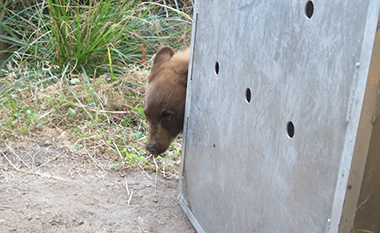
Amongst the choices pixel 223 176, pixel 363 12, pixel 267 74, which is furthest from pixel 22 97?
pixel 363 12

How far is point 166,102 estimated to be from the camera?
3.74 meters

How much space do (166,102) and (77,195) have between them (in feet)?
3.40

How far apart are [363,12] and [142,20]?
5.19m

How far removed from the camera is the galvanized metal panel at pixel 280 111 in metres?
1.77

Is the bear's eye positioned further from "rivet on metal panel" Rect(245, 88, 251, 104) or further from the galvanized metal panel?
"rivet on metal panel" Rect(245, 88, 251, 104)

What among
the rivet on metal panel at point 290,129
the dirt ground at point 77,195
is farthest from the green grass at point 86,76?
the rivet on metal panel at point 290,129

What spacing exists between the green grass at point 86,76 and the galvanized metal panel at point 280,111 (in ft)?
5.27

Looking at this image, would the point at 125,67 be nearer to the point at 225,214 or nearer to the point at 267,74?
the point at 225,214

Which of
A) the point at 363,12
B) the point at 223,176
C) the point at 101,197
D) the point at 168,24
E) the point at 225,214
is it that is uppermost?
the point at 363,12

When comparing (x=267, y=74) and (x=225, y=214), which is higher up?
(x=267, y=74)

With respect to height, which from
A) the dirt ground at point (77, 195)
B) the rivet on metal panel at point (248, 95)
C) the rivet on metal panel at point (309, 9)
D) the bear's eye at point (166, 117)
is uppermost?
the rivet on metal panel at point (309, 9)

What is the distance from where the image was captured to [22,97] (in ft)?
18.2

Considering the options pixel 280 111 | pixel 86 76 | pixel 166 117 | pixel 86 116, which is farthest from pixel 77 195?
pixel 86 76

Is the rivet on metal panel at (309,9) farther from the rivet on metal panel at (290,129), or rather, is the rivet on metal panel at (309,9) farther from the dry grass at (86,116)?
the dry grass at (86,116)
